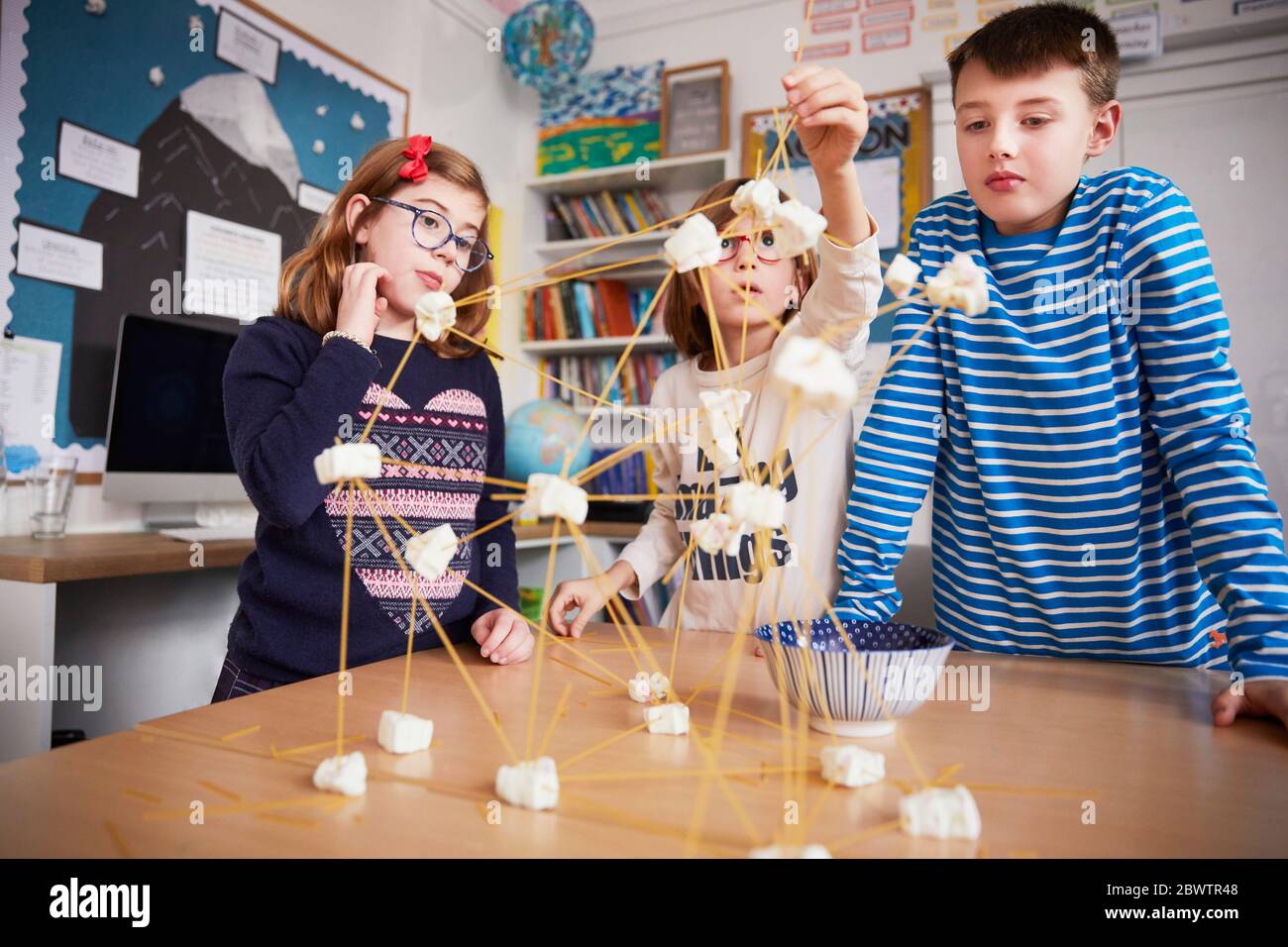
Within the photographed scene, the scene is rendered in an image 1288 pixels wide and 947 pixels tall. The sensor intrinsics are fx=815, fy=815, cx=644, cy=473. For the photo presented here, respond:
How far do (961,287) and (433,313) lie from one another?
36 centimetres

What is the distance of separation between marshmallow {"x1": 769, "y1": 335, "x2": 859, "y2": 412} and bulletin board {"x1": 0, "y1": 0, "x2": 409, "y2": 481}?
6.81 feet

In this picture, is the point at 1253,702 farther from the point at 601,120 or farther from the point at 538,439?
the point at 601,120

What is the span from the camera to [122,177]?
2.04m

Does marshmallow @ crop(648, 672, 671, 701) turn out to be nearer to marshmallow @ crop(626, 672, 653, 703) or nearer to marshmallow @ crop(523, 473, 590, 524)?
marshmallow @ crop(626, 672, 653, 703)

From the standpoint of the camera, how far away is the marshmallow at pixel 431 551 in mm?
495

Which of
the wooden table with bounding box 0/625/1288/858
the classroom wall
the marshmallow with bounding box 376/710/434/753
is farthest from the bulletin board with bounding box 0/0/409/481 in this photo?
the marshmallow with bounding box 376/710/434/753

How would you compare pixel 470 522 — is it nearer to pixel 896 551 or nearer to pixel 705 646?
pixel 705 646

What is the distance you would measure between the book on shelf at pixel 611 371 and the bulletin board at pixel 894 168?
0.85m

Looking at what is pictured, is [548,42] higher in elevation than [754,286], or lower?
higher

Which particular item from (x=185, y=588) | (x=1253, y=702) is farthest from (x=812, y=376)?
(x=185, y=588)

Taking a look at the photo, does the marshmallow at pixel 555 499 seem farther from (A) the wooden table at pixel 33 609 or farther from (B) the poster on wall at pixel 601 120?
(B) the poster on wall at pixel 601 120

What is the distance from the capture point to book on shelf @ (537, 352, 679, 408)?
3324 mm

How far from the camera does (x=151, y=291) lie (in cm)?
212
